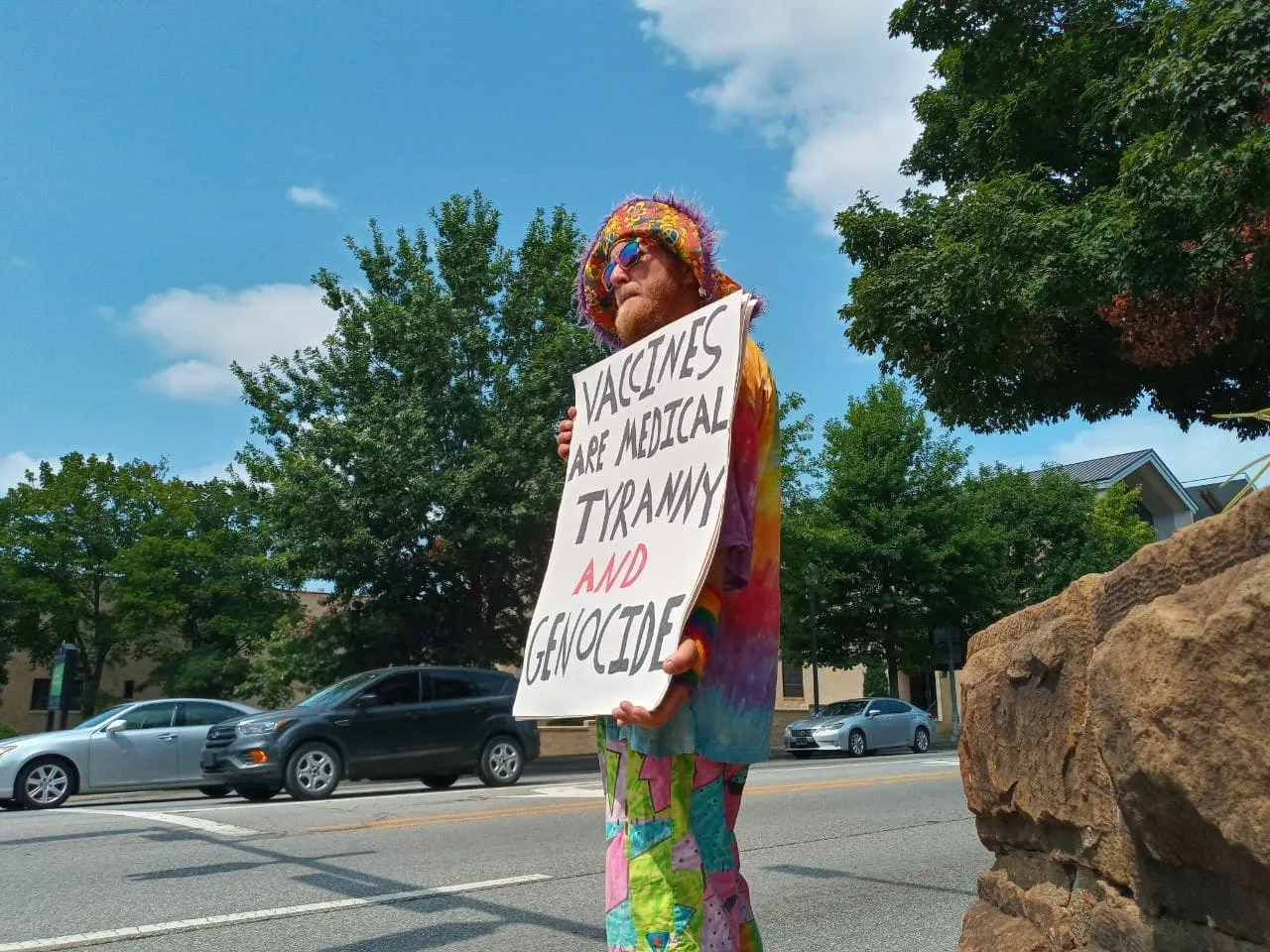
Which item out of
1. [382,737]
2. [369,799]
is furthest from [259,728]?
[369,799]

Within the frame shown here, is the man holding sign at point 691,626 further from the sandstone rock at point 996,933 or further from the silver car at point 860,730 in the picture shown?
the silver car at point 860,730

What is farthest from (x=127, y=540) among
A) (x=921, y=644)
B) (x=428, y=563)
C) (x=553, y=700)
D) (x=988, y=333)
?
(x=553, y=700)

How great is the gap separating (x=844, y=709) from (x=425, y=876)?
1949 cm

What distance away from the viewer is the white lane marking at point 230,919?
14.8 ft

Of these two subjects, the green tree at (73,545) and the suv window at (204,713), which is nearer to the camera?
the suv window at (204,713)

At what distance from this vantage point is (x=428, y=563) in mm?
19531

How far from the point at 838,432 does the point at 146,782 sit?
2109 centimetres

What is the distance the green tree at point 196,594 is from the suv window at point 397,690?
53.2 ft

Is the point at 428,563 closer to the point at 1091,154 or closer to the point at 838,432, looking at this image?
the point at 1091,154

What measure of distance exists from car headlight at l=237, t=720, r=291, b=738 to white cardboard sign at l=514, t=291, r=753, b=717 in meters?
11.1

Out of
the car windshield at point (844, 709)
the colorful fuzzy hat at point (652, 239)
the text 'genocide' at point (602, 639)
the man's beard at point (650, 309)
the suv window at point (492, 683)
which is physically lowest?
the car windshield at point (844, 709)

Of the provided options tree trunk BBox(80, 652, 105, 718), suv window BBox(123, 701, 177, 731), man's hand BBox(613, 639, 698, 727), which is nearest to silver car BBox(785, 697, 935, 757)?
suv window BBox(123, 701, 177, 731)

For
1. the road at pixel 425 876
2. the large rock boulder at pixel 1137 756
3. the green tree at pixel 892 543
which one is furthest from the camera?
the green tree at pixel 892 543

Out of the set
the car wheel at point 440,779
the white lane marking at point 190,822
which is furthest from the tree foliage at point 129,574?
the white lane marking at point 190,822
